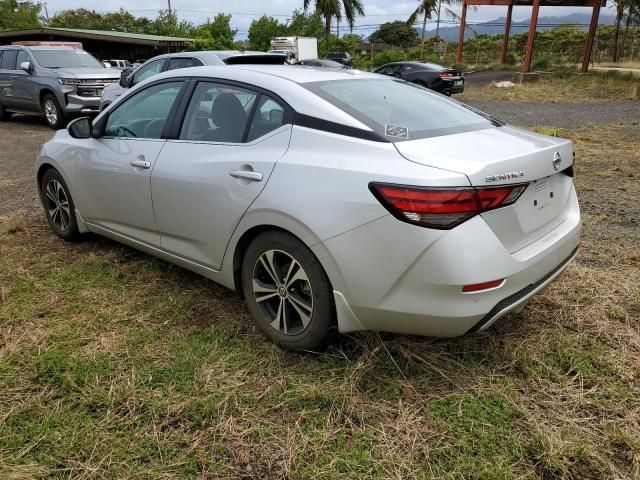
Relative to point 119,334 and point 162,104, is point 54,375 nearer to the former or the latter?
point 119,334

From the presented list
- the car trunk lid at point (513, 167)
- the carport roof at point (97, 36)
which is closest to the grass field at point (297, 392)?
the car trunk lid at point (513, 167)

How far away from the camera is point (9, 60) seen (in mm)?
12555

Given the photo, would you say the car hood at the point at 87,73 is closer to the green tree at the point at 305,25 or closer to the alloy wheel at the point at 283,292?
the alloy wheel at the point at 283,292

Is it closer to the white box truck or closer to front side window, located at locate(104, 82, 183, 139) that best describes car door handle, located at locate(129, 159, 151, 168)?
front side window, located at locate(104, 82, 183, 139)

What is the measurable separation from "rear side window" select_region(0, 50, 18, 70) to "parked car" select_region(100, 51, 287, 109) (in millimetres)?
3170

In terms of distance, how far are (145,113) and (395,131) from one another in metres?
2.01

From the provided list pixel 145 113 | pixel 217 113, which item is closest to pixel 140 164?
pixel 145 113

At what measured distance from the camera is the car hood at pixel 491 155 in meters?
2.39

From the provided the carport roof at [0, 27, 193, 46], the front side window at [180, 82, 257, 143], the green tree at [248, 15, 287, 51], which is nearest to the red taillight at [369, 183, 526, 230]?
the front side window at [180, 82, 257, 143]

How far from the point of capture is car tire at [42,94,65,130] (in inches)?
455

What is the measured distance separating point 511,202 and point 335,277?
881mm

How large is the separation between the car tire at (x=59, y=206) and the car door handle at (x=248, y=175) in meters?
2.07

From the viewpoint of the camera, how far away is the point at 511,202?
98.0 inches

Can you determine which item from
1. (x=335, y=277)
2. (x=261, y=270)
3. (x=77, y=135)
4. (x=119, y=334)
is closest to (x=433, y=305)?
(x=335, y=277)
